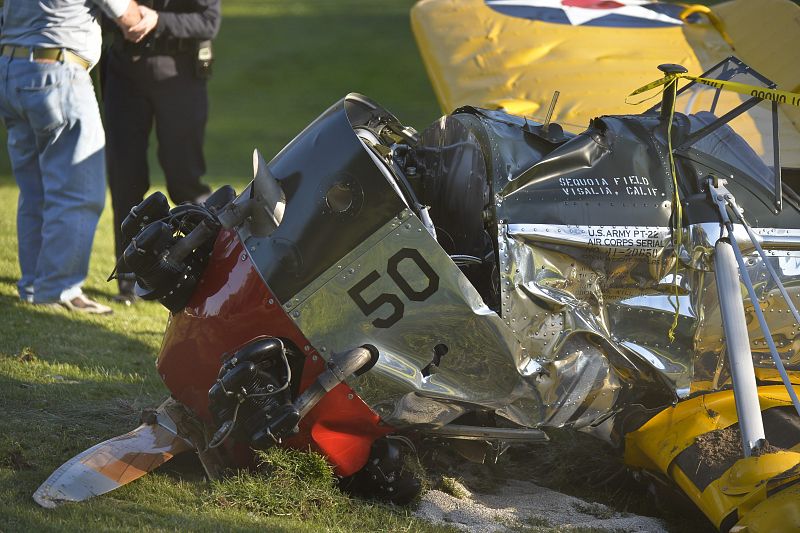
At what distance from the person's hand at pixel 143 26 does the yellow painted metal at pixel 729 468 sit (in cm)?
409

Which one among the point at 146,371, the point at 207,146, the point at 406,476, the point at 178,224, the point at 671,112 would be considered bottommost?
the point at 207,146

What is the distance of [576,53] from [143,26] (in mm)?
2968

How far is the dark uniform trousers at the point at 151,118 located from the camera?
23.0ft

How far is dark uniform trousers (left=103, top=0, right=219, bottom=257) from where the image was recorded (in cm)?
702

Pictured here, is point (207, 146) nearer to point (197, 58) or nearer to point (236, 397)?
point (197, 58)

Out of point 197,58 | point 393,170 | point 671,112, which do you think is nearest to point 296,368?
point 393,170

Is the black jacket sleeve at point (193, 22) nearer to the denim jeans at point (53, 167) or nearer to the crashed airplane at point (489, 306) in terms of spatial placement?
the denim jeans at point (53, 167)

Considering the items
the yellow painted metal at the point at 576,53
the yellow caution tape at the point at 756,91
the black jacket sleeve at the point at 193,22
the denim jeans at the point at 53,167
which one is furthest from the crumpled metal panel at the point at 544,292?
the black jacket sleeve at the point at 193,22

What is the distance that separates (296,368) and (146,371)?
209 cm

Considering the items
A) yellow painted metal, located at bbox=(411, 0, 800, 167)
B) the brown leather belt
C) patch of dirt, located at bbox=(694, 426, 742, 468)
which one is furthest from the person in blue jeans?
patch of dirt, located at bbox=(694, 426, 742, 468)

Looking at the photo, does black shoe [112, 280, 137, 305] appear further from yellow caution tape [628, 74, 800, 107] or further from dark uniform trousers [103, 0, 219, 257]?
yellow caution tape [628, 74, 800, 107]

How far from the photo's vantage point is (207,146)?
15.6 m

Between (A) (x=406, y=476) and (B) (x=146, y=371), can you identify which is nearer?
(A) (x=406, y=476)

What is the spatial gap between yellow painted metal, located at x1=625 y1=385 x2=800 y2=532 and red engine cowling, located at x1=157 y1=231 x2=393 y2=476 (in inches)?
42.6
